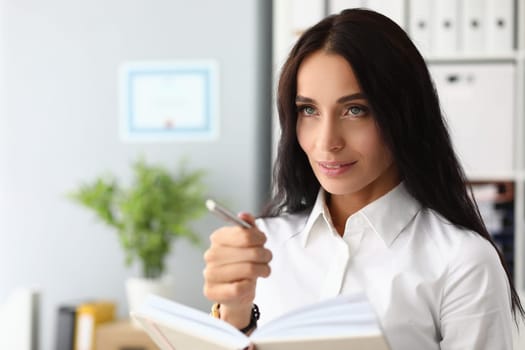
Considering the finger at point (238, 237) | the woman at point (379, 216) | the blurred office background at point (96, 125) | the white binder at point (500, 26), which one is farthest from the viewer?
the blurred office background at point (96, 125)

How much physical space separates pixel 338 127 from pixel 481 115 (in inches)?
76.7

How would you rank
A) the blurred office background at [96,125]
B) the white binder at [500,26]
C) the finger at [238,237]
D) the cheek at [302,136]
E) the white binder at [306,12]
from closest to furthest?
the finger at [238,237]
the cheek at [302,136]
the white binder at [500,26]
the white binder at [306,12]
the blurred office background at [96,125]

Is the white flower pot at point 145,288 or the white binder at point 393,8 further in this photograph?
the white flower pot at point 145,288

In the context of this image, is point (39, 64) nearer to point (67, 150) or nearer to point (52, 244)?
point (67, 150)

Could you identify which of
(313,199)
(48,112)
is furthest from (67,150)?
(313,199)

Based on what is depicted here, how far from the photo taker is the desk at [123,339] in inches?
121

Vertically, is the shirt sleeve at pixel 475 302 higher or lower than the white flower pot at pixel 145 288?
higher

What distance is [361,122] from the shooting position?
1.19m

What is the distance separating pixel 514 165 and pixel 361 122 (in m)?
1.98

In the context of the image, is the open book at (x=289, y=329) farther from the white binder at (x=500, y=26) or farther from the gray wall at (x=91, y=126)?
the gray wall at (x=91, y=126)

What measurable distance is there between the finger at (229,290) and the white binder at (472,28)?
2124 mm

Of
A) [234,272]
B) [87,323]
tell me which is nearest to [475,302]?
[234,272]

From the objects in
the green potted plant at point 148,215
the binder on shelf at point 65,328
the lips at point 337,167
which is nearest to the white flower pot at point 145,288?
the green potted plant at point 148,215

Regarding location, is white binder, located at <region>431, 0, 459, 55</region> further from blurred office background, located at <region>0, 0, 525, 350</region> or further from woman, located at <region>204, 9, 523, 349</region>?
woman, located at <region>204, 9, 523, 349</region>
